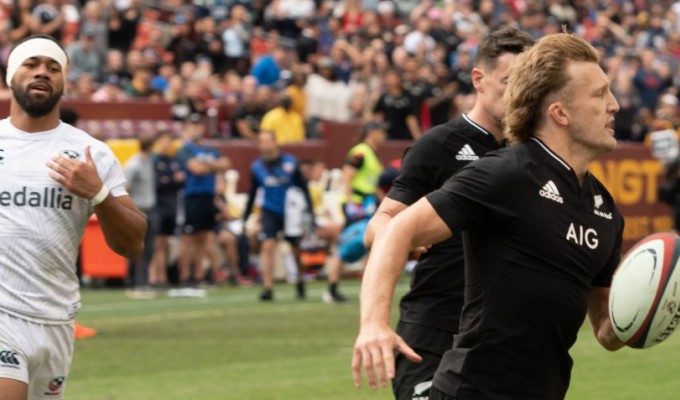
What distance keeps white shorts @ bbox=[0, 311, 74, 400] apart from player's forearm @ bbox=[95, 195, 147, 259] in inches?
17.8

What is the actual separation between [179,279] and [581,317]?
56.6 feet

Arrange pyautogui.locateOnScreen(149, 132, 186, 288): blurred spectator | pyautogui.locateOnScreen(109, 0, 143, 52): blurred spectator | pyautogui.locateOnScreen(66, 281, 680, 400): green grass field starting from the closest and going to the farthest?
pyautogui.locateOnScreen(66, 281, 680, 400): green grass field < pyautogui.locateOnScreen(149, 132, 186, 288): blurred spectator < pyautogui.locateOnScreen(109, 0, 143, 52): blurred spectator

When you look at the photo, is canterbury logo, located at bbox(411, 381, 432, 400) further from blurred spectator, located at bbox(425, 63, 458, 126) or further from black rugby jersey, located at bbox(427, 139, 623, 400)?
blurred spectator, located at bbox(425, 63, 458, 126)

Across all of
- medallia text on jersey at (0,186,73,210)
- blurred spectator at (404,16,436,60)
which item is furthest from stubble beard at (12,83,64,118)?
blurred spectator at (404,16,436,60)

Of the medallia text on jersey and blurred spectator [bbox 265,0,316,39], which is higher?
blurred spectator [bbox 265,0,316,39]

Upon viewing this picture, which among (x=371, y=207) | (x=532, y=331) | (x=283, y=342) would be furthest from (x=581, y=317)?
(x=371, y=207)

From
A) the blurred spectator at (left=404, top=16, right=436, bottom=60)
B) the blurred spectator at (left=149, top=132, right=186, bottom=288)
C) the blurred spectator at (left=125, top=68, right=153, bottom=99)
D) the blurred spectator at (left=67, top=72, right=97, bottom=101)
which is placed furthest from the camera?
the blurred spectator at (left=404, top=16, right=436, bottom=60)

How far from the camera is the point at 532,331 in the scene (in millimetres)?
5027

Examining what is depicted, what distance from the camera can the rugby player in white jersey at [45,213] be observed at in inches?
266

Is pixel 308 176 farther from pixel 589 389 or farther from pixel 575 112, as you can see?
pixel 575 112

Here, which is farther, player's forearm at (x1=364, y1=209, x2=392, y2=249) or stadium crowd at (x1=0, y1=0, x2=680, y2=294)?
stadium crowd at (x1=0, y1=0, x2=680, y2=294)

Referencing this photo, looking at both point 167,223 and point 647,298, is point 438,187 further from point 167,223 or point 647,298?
point 167,223

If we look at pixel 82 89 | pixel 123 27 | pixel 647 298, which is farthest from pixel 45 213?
pixel 123 27

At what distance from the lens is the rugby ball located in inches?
208
